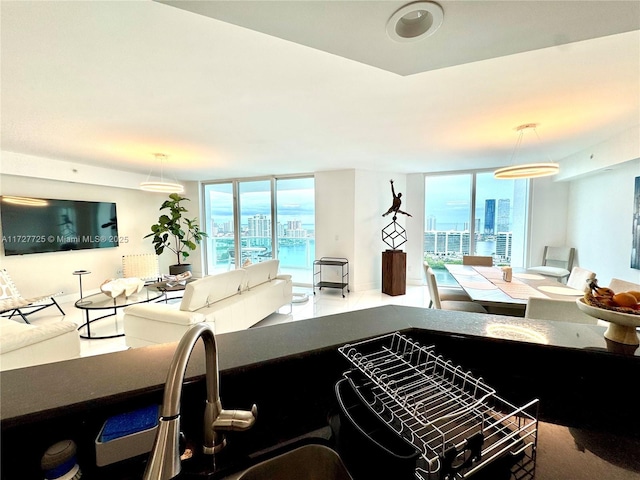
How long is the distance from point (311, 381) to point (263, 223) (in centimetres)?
583

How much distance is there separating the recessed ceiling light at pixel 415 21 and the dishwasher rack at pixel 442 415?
122cm

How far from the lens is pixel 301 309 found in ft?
14.4

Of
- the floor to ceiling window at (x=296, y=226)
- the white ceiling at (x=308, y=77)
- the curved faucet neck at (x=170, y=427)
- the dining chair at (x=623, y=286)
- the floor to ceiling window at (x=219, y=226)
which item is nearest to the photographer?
the curved faucet neck at (x=170, y=427)

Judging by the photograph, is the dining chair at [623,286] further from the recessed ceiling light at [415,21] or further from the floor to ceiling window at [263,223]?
→ the floor to ceiling window at [263,223]

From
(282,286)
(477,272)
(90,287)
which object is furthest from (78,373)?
(90,287)

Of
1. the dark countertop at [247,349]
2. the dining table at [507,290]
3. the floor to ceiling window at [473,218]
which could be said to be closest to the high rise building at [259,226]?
the floor to ceiling window at [473,218]

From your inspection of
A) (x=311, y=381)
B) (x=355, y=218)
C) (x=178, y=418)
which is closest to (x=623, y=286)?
(x=311, y=381)

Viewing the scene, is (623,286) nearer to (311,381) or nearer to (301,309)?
(311,381)

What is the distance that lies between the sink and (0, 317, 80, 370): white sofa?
229 cm

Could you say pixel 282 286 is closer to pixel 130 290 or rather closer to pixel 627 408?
pixel 130 290

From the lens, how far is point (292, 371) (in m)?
0.85

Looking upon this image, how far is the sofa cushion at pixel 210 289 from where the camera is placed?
2.51 meters

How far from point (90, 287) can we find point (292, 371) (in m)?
6.23

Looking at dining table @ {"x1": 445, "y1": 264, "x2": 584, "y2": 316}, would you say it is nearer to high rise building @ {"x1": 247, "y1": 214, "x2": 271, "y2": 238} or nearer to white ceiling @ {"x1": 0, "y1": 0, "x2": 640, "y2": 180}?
white ceiling @ {"x1": 0, "y1": 0, "x2": 640, "y2": 180}
